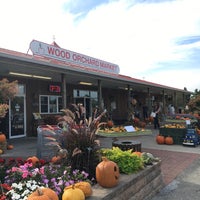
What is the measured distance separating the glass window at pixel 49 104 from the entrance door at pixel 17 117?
1520 millimetres

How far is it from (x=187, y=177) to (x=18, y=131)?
29.9 feet

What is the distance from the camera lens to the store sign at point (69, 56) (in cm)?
1093

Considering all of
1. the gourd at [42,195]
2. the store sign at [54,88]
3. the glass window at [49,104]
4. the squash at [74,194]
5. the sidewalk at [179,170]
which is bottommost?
the sidewalk at [179,170]

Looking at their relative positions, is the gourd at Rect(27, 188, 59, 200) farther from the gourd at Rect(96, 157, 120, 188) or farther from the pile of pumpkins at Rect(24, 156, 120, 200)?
the gourd at Rect(96, 157, 120, 188)

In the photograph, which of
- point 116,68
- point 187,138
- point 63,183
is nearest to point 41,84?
point 116,68

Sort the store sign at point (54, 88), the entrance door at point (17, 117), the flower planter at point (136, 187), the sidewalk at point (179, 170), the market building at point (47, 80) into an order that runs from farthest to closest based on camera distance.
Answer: the store sign at point (54, 88) < the entrance door at point (17, 117) < the market building at point (47, 80) < the sidewalk at point (179, 170) < the flower planter at point (136, 187)

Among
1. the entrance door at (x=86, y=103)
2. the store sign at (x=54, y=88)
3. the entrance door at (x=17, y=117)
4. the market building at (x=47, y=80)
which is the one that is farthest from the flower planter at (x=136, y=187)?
the entrance door at (x=86, y=103)

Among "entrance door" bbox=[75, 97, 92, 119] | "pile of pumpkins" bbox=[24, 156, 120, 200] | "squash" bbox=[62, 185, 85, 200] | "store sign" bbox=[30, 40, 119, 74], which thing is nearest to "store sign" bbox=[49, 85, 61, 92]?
"store sign" bbox=[30, 40, 119, 74]

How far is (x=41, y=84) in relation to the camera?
14.1 meters

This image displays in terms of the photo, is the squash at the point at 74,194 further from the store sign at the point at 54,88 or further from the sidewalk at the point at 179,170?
the store sign at the point at 54,88

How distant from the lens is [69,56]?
1305 centimetres

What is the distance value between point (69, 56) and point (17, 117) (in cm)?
403

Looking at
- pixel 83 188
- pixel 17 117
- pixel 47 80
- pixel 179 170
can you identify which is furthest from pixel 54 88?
pixel 83 188

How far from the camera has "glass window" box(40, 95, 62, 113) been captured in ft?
47.1
